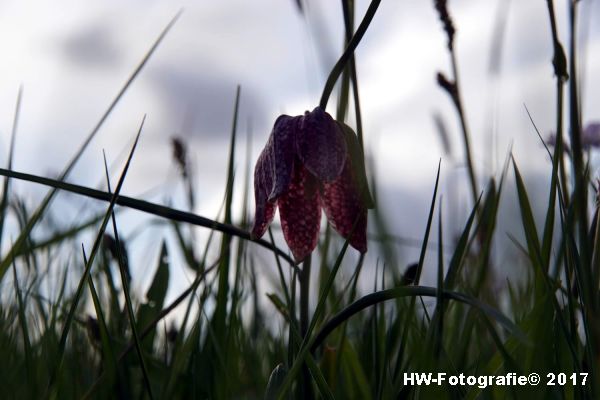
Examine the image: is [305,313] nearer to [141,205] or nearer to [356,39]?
[141,205]

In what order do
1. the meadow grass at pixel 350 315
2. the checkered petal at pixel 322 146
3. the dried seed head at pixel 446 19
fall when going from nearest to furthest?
the meadow grass at pixel 350 315 → the checkered petal at pixel 322 146 → the dried seed head at pixel 446 19

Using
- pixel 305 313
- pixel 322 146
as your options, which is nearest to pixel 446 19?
pixel 322 146

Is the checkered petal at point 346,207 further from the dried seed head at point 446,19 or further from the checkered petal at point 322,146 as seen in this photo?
the dried seed head at point 446,19

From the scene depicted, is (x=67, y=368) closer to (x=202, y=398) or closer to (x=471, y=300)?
(x=202, y=398)

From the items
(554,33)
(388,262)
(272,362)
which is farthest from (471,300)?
(272,362)

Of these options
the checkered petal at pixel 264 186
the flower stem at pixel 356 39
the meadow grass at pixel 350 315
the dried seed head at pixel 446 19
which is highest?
the dried seed head at pixel 446 19

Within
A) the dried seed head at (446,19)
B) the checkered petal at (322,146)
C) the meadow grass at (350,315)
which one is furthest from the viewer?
the dried seed head at (446,19)

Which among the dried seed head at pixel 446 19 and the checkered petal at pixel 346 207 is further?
the dried seed head at pixel 446 19

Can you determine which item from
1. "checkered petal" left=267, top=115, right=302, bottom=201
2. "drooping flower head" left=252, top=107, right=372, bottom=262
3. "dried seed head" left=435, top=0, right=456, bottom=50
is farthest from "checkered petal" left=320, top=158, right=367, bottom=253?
"dried seed head" left=435, top=0, right=456, bottom=50

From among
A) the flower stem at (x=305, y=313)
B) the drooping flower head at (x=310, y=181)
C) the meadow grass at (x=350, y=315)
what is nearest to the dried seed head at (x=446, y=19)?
the meadow grass at (x=350, y=315)
